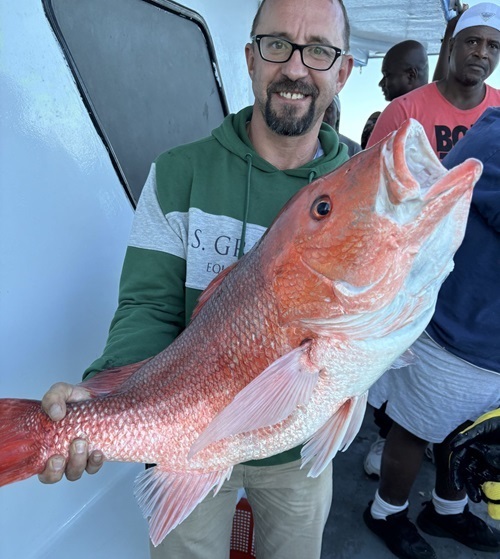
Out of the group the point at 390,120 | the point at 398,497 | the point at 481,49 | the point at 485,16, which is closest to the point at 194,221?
the point at 398,497

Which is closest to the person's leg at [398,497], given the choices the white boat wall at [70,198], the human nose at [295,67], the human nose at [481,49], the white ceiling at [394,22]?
the white boat wall at [70,198]

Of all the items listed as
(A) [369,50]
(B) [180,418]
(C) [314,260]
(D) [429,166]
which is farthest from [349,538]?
(A) [369,50]

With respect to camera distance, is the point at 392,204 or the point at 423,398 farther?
the point at 423,398

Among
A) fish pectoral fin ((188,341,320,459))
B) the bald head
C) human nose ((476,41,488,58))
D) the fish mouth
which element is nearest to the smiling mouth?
the fish mouth

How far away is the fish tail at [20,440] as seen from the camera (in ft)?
3.88

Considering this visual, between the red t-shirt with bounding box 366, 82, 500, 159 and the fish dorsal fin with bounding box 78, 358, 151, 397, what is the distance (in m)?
2.28

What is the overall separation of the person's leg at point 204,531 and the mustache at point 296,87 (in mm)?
1389

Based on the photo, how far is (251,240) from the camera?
168 cm

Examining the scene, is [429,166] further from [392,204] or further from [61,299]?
[61,299]

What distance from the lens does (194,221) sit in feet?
5.40

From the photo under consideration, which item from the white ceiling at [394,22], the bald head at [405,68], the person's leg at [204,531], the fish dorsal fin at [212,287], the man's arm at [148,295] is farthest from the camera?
the white ceiling at [394,22]

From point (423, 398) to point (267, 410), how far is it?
1411mm

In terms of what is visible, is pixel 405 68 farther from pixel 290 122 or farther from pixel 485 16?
pixel 290 122

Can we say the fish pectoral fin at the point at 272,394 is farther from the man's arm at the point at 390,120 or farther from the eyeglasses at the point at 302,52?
the man's arm at the point at 390,120
